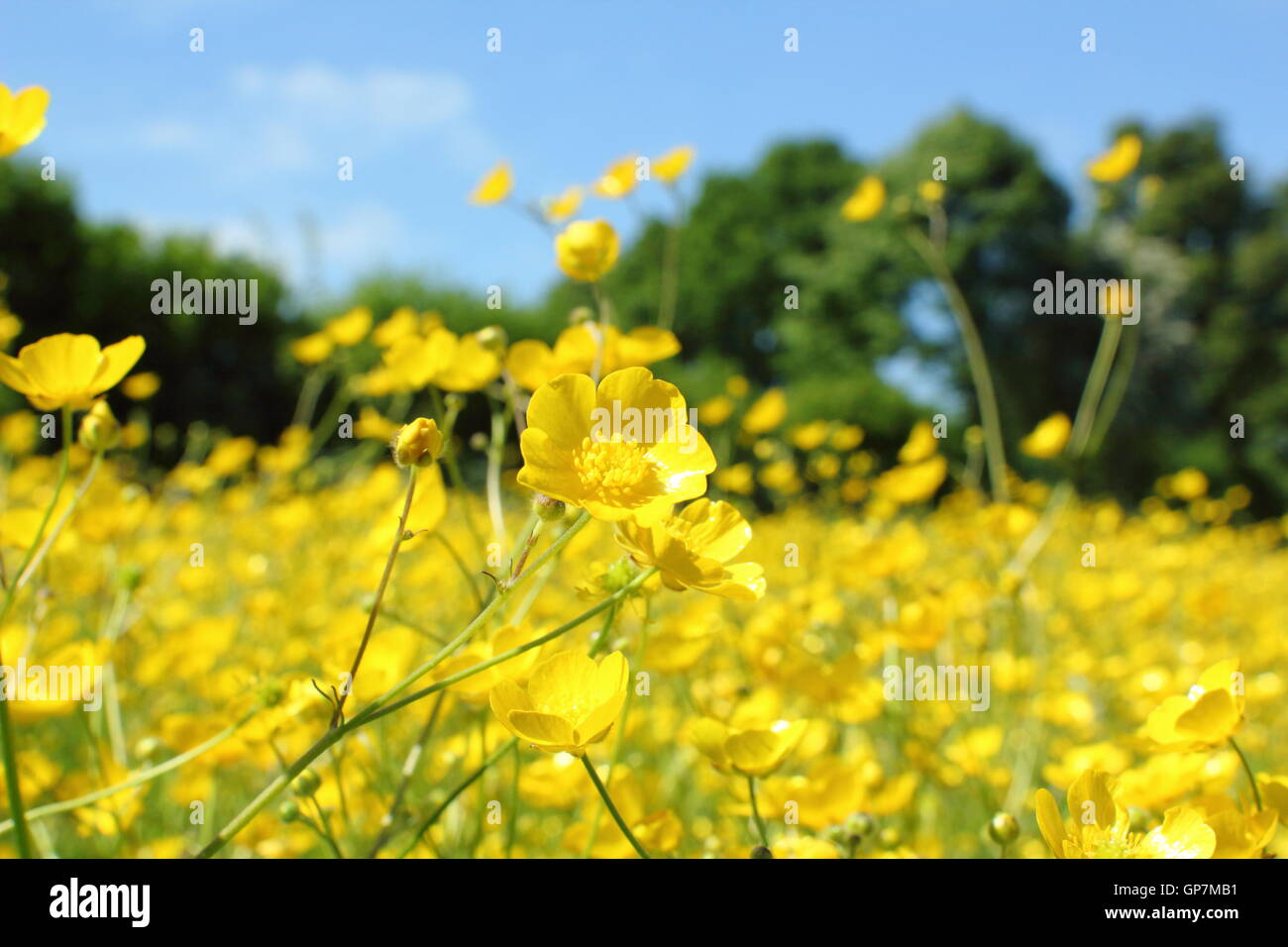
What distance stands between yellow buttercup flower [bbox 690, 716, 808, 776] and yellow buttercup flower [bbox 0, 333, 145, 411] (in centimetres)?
47

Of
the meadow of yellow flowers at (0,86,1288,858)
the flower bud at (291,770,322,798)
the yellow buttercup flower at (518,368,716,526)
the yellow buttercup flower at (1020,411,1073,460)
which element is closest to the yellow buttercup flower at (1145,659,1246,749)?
the meadow of yellow flowers at (0,86,1288,858)

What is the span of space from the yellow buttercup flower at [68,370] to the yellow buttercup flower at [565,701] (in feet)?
1.07

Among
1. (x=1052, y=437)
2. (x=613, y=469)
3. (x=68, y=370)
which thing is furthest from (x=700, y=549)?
(x=1052, y=437)

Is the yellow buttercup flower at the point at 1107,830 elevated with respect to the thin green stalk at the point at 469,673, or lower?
lower

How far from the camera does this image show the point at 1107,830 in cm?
61

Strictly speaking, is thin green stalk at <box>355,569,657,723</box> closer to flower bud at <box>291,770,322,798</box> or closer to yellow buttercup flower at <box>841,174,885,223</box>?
flower bud at <box>291,770,322,798</box>

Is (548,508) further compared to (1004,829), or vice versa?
(1004,829)

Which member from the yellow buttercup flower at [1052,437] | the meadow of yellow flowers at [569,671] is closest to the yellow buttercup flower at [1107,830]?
the meadow of yellow flowers at [569,671]

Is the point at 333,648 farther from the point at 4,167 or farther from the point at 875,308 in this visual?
the point at 875,308

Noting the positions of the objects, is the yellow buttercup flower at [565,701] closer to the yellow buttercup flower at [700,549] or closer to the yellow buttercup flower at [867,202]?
the yellow buttercup flower at [700,549]

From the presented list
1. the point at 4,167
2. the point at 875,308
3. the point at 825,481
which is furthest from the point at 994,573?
the point at 875,308

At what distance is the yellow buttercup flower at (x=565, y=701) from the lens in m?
0.51

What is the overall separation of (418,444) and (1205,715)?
1.74ft

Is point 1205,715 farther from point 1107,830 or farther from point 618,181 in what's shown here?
point 618,181
